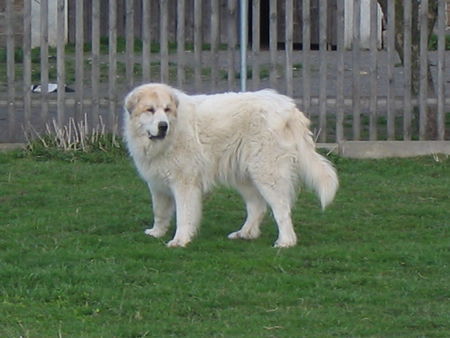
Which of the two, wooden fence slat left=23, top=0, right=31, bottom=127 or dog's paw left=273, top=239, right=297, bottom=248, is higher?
wooden fence slat left=23, top=0, right=31, bottom=127

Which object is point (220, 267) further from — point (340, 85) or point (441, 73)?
point (441, 73)

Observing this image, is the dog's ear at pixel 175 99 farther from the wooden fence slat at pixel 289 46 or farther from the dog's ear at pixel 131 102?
the wooden fence slat at pixel 289 46

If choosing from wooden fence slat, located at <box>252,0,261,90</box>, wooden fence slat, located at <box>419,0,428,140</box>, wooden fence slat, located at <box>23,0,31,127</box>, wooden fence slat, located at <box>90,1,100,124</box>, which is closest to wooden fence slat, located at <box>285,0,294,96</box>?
wooden fence slat, located at <box>252,0,261,90</box>

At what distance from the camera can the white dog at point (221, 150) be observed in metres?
8.19

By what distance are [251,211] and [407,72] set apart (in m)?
3.85

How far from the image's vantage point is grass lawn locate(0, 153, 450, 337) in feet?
20.9

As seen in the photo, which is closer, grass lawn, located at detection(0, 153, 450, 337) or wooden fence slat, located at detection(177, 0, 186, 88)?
grass lawn, located at detection(0, 153, 450, 337)

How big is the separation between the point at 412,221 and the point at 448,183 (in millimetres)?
1515

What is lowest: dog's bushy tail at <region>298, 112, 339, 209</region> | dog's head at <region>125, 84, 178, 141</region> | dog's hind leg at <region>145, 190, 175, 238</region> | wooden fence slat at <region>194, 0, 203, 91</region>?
dog's hind leg at <region>145, 190, 175, 238</region>

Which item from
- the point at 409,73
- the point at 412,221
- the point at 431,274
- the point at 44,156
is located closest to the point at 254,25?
the point at 409,73

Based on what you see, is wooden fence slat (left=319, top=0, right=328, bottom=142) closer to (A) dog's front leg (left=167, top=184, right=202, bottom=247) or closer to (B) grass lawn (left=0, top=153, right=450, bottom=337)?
(B) grass lawn (left=0, top=153, right=450, bottom=337)

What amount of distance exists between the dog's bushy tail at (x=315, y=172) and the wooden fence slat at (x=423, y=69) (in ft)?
12.2

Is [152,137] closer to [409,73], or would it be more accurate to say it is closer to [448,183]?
[448,183]

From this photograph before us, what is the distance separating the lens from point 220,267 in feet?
24.6
